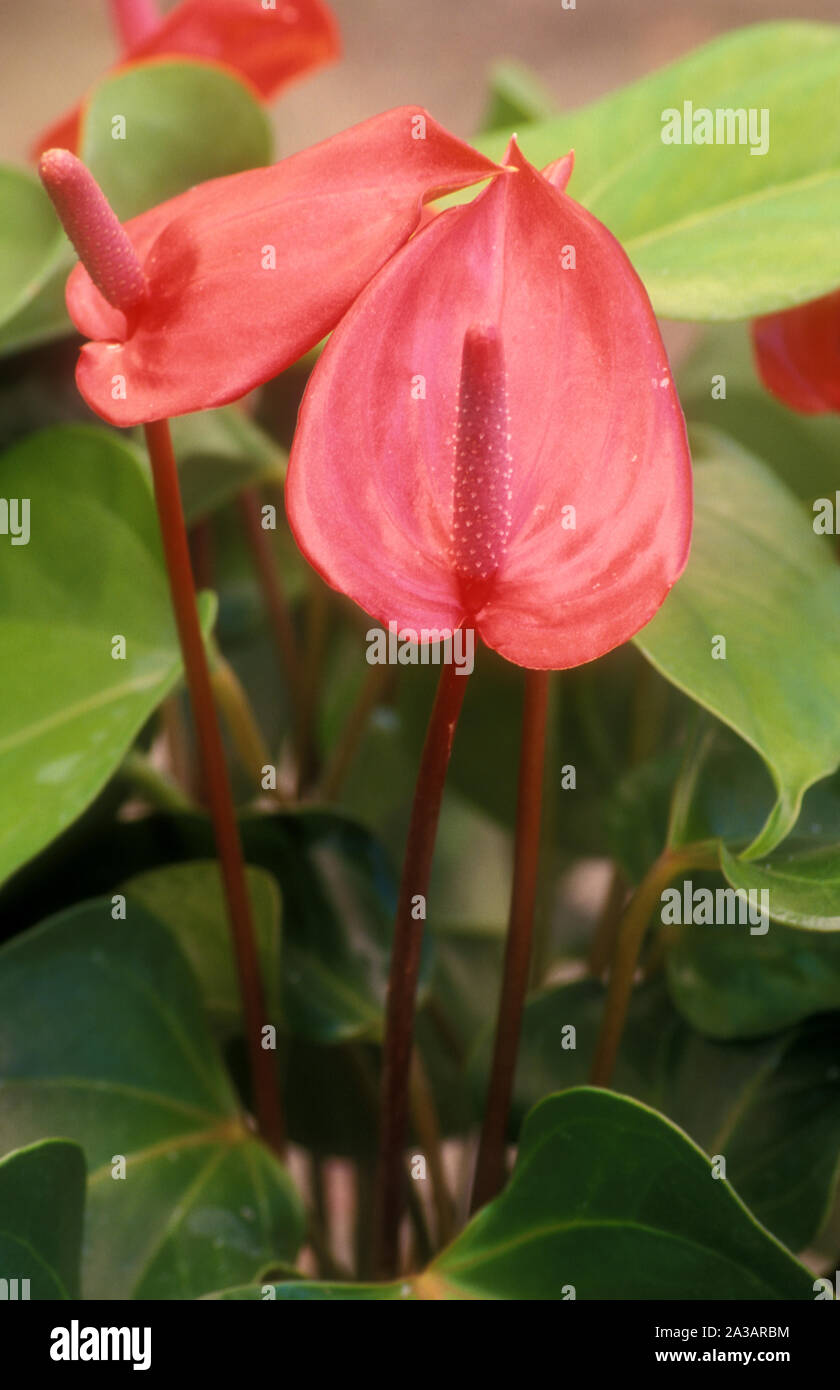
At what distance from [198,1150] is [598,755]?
25 centimetres

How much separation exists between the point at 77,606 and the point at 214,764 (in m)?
0.09

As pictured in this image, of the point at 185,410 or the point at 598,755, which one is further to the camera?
the point at 598,755

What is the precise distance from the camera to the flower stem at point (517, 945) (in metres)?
0.34

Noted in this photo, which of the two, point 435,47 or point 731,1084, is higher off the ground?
point 435,47

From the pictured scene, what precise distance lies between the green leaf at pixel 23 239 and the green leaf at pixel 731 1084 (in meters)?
0.29

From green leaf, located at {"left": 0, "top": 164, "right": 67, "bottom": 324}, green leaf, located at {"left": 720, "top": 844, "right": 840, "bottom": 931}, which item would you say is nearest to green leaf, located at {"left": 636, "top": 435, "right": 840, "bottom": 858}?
green leaf, located at {"left": 720, "top": 844, "right": 840, "bottom": 931}

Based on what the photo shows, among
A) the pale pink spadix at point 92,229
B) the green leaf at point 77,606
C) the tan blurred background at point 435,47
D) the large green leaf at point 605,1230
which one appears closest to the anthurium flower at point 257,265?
the pale pink spadix at point 92,229

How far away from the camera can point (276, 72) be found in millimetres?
539

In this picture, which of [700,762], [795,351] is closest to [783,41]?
[795,351]

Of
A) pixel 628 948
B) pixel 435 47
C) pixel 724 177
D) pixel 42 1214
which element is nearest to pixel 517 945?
pixel 628 948

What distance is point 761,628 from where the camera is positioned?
37 centimetres

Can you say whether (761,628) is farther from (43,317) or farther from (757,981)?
(43,317)

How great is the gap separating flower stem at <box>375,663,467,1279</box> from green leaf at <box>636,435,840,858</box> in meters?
0.07
